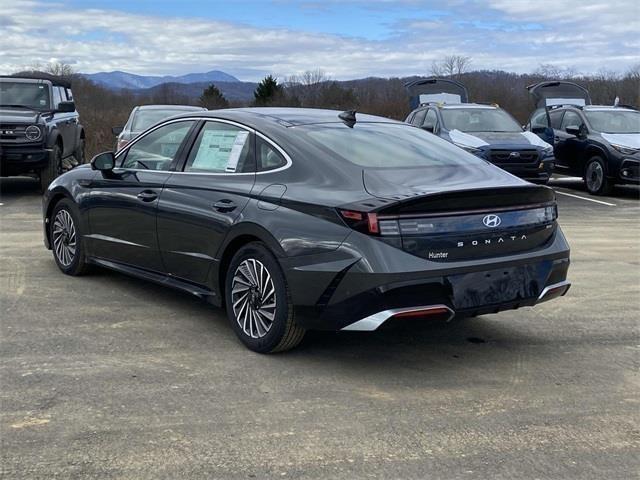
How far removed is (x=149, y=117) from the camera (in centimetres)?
1347

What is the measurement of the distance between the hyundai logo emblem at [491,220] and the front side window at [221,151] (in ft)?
5.19

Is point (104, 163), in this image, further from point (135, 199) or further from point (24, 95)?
point (24, 95)

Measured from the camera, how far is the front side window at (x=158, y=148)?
5645mm

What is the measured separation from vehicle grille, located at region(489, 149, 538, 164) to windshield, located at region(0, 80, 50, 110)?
27.8 ft

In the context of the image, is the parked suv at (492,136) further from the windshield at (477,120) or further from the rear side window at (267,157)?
the rear side window at (267,157)

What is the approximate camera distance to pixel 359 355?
4750mm

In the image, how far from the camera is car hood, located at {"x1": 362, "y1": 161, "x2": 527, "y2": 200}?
166 inches

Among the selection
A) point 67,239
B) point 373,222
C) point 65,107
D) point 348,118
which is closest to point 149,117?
point 65,107

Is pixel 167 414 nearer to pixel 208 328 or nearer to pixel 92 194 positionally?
pixel 208 328

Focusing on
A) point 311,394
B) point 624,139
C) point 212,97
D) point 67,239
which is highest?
point 212,97

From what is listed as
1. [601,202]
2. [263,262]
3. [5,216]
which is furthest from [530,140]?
[263,262]

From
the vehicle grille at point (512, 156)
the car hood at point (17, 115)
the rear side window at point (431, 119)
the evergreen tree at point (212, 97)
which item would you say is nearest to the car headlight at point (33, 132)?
the car hood at point (17, 115)

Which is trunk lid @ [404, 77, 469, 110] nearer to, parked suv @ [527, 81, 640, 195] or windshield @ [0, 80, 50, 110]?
parked suv @ [527, 81, 640, 195]

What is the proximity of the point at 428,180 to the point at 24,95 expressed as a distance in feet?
37.8
